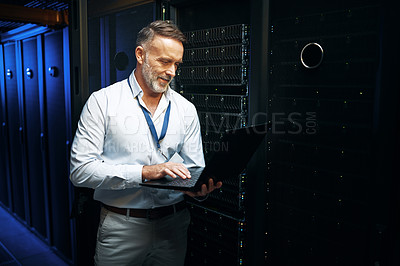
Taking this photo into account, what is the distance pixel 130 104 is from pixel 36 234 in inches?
103

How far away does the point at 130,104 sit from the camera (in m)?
1.59

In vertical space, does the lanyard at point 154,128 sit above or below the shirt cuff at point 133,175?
above

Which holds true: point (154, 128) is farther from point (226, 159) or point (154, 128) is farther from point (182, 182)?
point (226, 159)

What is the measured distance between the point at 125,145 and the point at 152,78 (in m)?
0.33

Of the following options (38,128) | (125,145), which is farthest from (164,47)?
(38,128)

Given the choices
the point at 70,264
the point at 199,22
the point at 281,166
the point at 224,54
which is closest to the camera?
the point at 281,166

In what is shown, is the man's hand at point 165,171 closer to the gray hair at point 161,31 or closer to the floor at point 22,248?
the gray hair at point 161,31

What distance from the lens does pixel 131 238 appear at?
1.56 m

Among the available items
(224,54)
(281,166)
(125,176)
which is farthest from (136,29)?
(281,166)

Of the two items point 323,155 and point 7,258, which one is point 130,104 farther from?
point 7,258

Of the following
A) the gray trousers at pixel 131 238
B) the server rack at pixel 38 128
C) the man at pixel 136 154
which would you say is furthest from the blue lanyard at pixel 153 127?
the server rack at pixel 38 128

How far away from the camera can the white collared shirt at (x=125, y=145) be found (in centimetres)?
145

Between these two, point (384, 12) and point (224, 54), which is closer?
point (384, 12)

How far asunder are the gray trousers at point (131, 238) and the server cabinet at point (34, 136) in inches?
72.4
